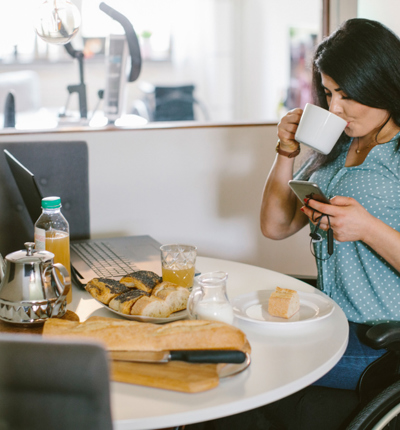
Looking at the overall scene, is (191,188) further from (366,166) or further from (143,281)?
(143,281)

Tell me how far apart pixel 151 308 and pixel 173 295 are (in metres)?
0.05

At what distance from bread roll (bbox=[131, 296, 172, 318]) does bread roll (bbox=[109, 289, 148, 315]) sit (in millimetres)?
10

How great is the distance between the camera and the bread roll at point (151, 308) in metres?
0.87

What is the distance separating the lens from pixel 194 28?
613 cm

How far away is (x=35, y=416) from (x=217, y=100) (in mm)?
6029

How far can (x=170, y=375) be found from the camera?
0.68m

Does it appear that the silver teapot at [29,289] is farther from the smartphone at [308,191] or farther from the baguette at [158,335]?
the smartphone at [308,191]

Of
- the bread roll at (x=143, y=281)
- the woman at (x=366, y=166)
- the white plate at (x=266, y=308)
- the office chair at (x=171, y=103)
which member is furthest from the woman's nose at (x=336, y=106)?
the office chair at (x=171, y=103)

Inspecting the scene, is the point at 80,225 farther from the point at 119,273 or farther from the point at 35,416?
the point at 35,416

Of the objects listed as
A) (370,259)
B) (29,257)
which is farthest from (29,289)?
(370,259)

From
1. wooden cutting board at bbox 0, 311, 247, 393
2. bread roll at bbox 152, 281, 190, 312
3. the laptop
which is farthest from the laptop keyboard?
wooden cutting board at bbox 0, 311, 247, 393

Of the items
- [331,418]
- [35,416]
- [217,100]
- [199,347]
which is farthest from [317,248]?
[217,100]

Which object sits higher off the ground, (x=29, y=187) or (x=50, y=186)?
(x=29, y=187)

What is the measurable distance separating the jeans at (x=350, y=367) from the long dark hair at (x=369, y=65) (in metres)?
0.54
